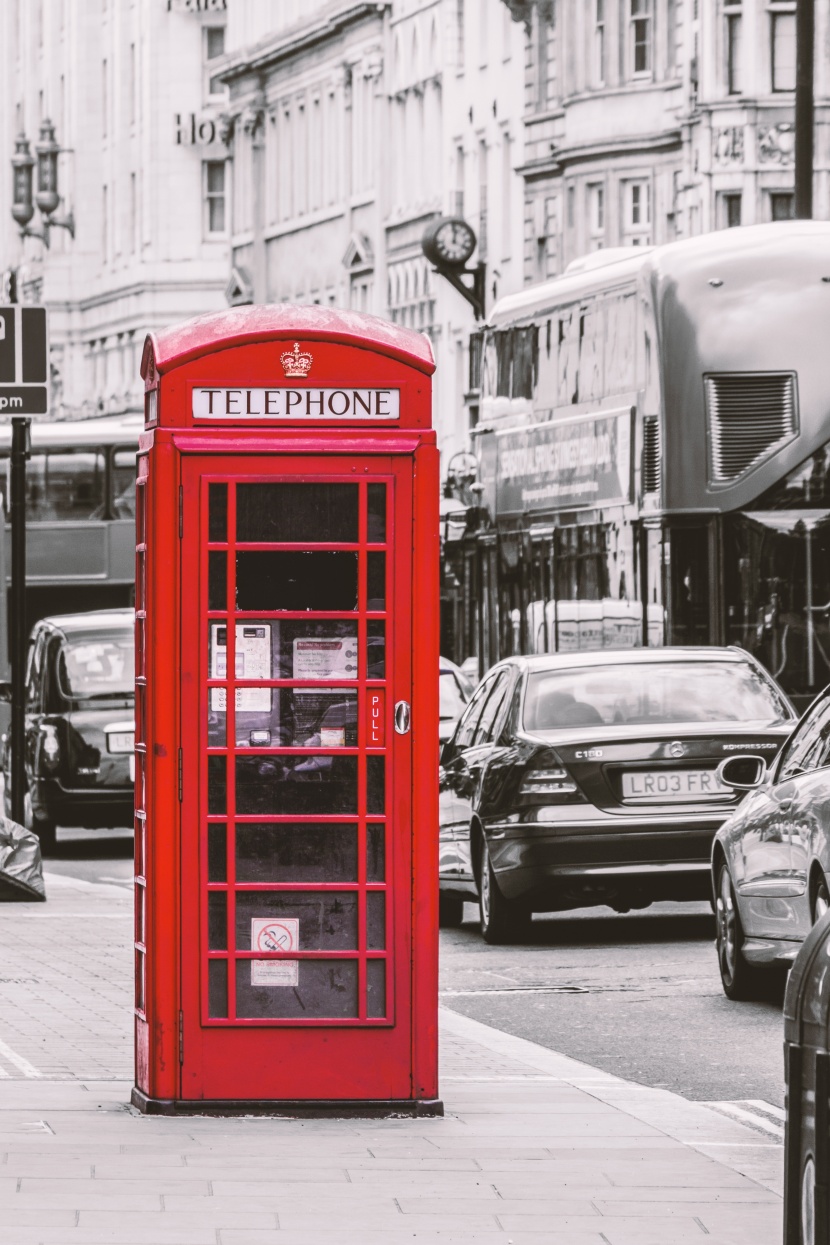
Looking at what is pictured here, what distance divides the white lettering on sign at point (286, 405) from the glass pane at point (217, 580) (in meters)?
0.40

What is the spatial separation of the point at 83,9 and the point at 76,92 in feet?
8.90

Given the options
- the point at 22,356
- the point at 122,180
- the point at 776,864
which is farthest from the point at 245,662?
the point at 122,180

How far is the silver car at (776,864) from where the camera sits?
44.4ft

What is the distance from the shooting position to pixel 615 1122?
9.95 meters

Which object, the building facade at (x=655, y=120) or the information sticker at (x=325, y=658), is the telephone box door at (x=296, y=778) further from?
the building facade at (x=655, y=120)

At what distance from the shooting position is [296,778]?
9.82 metres

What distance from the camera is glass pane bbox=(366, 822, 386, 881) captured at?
9820 mm

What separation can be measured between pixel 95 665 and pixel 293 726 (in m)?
18.0

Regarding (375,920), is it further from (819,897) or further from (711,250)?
(711,250)

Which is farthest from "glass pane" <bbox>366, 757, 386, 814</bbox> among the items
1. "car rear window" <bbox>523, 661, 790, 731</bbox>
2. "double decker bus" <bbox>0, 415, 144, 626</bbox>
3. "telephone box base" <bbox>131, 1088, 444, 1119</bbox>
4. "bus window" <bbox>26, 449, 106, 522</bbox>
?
"bus window" <bbox>26, 449, 106, 522</bbox>

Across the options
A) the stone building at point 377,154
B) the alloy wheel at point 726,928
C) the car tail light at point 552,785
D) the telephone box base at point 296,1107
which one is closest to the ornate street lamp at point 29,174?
the stone building at point 377,154

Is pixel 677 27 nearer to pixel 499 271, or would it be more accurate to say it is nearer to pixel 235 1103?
pixel 499 271

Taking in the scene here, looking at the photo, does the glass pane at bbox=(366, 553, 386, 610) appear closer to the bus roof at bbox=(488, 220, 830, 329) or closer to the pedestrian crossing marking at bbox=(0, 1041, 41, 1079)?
the pedestrian crossing marking at bbox=(0, 1041, 41, 1079)

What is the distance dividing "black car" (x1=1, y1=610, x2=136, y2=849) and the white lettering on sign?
16.7 m
